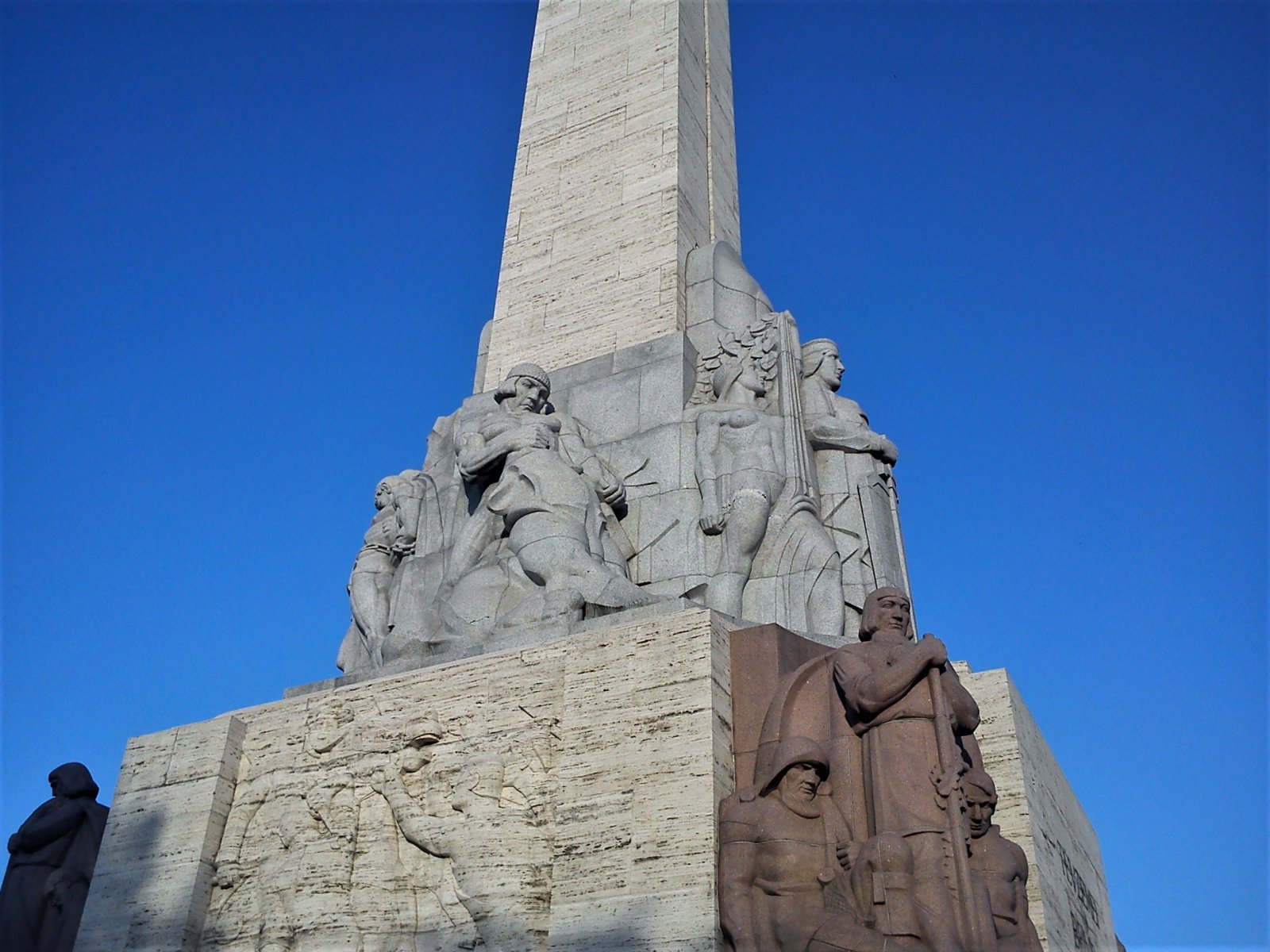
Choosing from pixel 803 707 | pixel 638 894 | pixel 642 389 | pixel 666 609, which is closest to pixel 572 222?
pixel 642 389

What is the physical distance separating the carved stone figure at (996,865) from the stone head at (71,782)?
6.46 metres

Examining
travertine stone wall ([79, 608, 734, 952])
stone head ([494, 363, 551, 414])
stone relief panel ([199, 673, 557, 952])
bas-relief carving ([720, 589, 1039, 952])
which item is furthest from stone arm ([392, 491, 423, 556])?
bas-relief carving ([720, 589, 1039, 952])

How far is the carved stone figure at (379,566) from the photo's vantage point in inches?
391

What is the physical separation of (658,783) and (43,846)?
5.11 m

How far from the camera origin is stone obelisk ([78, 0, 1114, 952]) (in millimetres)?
6980

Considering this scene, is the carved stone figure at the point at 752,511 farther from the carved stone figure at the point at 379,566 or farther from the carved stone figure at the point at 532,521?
the carved stone figure at the point at 379,566

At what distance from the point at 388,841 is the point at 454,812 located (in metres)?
0.49

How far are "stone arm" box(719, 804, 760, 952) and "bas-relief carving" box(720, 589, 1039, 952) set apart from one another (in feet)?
0.10

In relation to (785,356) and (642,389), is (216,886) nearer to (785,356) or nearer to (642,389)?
(642,389)

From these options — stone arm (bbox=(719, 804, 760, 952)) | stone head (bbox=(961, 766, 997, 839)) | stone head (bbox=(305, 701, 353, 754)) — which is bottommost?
stone arm (bbox=(719, 804, 760, 952))

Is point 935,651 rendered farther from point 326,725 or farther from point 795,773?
point 326,725

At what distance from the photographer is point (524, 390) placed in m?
10.2

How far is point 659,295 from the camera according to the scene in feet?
38.3

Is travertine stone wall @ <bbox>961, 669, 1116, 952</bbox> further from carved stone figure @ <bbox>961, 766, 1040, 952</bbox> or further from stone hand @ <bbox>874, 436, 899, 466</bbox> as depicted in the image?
stone hand @ <bbox>874, 436, 899, 466</bbox>
